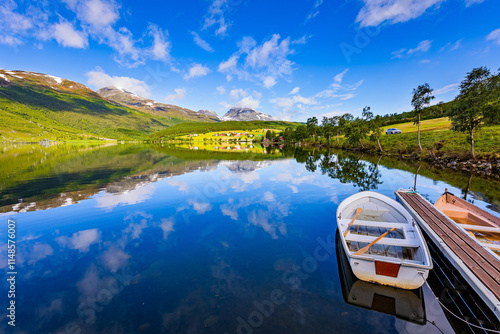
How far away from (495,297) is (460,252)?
302cm

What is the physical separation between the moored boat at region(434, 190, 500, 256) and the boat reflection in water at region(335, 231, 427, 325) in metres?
4.94

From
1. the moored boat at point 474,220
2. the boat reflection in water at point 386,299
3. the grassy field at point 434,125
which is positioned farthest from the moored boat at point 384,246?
the grassy field at point 434,125

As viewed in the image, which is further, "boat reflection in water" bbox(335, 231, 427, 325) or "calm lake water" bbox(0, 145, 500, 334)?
"boat reflection in water" bbox(335, 231, 427, 325)

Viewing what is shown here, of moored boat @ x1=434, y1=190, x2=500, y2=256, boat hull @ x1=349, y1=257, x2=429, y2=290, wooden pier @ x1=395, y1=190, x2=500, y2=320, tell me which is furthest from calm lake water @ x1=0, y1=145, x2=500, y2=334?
moored boat @ x1=434, y1=190, x2=500, y2=256

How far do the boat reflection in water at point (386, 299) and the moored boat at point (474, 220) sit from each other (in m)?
4.94

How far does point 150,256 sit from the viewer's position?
36.3 feet

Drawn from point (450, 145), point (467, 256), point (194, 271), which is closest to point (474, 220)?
point (467, 256)

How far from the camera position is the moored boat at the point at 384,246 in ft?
24.7

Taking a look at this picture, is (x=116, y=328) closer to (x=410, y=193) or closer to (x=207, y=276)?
(x=207, y=276)

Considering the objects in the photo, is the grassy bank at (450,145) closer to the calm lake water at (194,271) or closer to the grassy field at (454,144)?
the grassy field at (454,144)

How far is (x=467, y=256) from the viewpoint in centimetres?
885

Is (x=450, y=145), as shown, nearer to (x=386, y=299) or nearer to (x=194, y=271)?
(x=386, y=299)

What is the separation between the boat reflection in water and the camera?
7273 mm

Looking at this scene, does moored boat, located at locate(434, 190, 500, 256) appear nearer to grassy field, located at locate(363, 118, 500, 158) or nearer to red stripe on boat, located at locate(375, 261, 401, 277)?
red stripe on boat, located at locate(375, 261, 401, 277)
